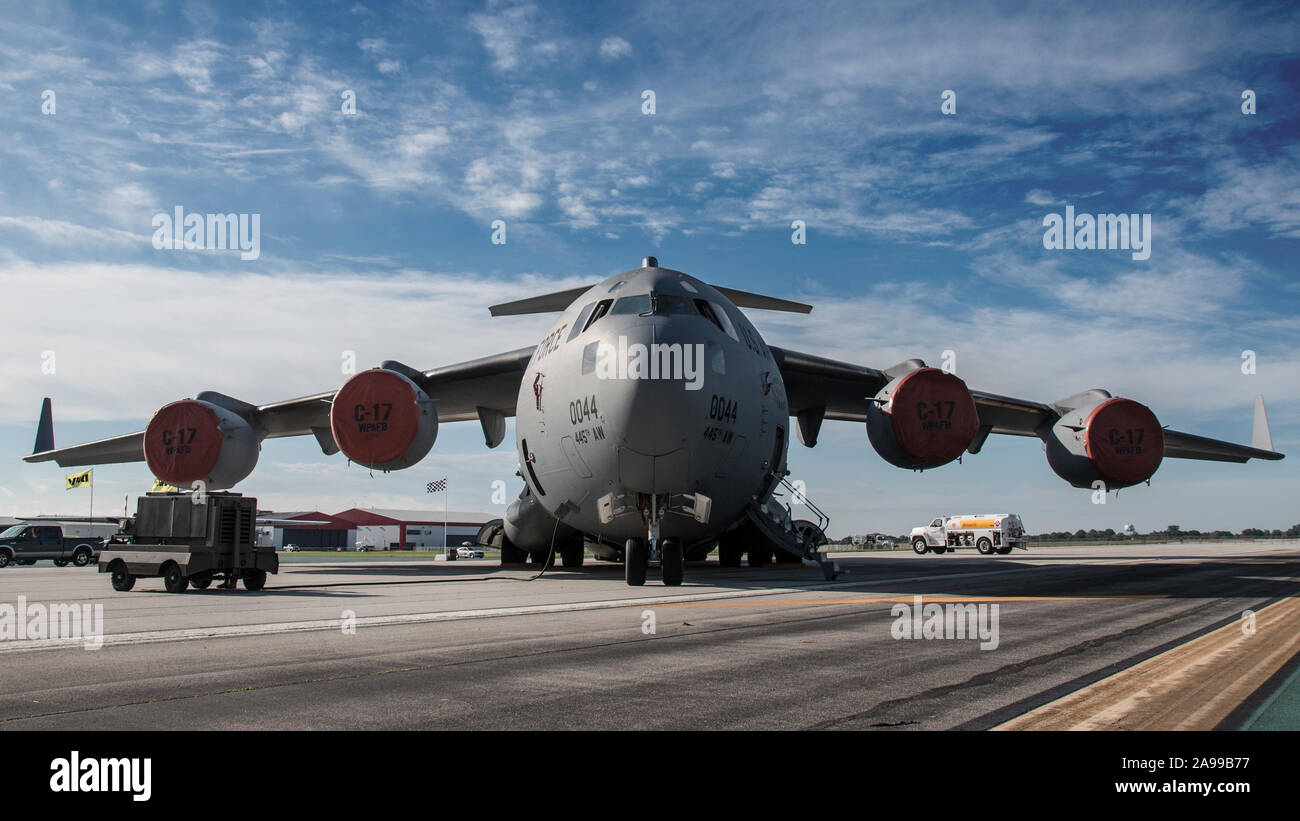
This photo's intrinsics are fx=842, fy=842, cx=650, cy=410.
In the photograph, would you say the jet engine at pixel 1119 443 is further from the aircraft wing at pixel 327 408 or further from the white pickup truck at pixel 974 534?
the white pickup truck at pixel 974 534

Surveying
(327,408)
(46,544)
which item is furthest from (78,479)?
(327,408)

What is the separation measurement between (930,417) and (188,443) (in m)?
18.9

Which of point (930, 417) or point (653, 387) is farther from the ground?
point (653, 387)

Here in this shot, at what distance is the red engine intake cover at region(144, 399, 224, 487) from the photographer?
22.3 m

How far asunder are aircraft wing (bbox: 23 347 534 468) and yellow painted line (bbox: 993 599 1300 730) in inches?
690

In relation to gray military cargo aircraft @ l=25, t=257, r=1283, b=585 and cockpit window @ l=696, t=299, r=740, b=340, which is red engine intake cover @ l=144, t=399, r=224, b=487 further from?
cockpit window @ l=696, t=299, r=740, b=340

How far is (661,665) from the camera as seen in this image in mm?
6449

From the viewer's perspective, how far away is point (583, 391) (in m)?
15.5

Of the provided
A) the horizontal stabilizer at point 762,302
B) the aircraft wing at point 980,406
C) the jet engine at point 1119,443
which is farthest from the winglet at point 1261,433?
the horizontal stabilizer at point 762,302

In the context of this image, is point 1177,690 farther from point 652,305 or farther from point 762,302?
point 762,302
